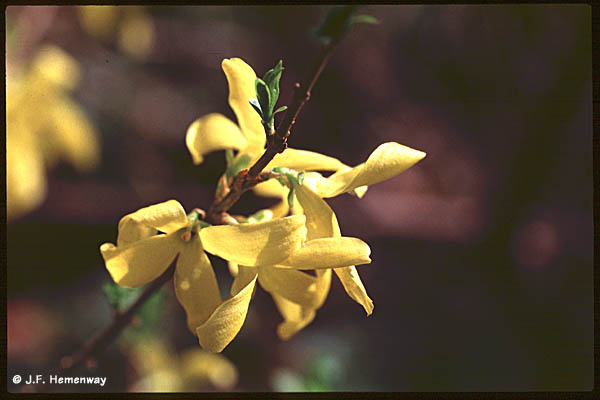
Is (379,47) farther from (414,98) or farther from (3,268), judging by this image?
(3,268)

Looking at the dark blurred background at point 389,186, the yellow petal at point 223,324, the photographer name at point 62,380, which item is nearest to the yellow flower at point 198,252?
the yellow petal at point 223,324

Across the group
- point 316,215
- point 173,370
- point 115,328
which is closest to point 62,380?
point 115,328

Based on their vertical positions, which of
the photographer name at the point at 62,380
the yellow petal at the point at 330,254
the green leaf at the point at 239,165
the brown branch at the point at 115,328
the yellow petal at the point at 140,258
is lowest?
the photographer name at the point at 62,380

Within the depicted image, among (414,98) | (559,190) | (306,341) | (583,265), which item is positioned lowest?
(306,341)

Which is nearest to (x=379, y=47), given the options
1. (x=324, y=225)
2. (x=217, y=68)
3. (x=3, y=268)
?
(x=217, y=68)

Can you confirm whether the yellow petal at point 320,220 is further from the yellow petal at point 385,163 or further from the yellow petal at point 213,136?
the yellow petal at point 213,136

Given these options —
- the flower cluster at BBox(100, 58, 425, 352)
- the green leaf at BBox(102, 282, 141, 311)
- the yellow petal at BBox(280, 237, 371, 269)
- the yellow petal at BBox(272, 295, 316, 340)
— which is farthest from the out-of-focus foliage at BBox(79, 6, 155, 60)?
the yellow petal at BBox(280, 237, 371, 269)
